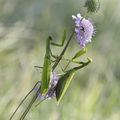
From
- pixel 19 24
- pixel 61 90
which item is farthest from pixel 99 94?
pixel 61 90

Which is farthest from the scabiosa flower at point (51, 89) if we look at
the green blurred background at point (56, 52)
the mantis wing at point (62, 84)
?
the green blurred background at point (56, 52)

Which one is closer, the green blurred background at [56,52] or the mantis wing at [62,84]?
the mantis wing at [62,84]

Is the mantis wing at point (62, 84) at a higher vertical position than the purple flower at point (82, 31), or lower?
lower

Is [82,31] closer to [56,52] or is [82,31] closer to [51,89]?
[51,89]

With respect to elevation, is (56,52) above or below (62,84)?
above

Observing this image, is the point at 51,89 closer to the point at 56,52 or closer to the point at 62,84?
the point at 62,84

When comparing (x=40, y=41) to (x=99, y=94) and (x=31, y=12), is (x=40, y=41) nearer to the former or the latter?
(x=31, y=12)

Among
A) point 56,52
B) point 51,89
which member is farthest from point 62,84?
point 56,52

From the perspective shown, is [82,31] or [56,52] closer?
[82,31]

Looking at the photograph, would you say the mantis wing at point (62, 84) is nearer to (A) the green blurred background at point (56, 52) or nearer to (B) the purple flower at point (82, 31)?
(B) the purple flower at point (82, 31)
